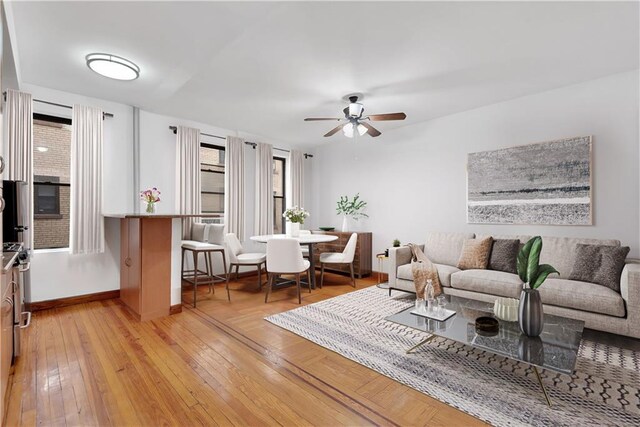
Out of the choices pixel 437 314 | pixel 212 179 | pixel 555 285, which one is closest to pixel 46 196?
pixel 212 179

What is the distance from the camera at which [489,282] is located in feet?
10.4

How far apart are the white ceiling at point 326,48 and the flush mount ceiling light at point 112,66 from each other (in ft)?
0.35

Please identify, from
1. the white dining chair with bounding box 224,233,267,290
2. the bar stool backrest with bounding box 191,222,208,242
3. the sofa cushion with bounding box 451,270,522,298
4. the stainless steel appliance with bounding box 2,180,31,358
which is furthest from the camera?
the bar stool backrest with bounding box 191,222,208,242

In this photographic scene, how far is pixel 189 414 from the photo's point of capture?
5.74 feet

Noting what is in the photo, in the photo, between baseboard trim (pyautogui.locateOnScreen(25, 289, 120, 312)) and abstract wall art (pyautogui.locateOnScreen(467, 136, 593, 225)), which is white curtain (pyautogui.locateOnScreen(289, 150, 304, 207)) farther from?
baseboard trim (pyautogui.locateOnScreen(25, 289, 120, 312))

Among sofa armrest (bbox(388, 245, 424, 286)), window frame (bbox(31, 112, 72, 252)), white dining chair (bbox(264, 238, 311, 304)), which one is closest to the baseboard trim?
window frame (bbox(31, 112, 72, 252))

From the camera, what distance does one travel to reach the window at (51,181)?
3.77 m

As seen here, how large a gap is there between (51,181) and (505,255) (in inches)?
224

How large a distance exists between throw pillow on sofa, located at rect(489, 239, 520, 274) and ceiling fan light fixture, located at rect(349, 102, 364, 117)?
91.5 inches

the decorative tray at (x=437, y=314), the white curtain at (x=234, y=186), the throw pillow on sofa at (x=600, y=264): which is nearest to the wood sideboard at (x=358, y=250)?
the white curtain at (x=234, y=186)

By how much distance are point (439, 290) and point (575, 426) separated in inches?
75.4

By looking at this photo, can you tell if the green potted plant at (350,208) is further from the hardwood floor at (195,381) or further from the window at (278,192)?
the hardwood floor at (195,381)

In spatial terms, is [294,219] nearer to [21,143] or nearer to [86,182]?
[86,182]

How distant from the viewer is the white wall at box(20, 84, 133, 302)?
3574mm
